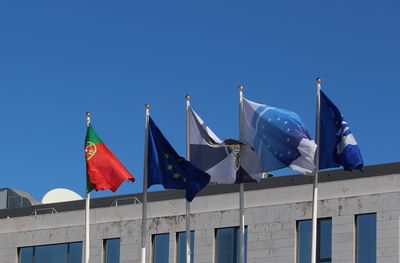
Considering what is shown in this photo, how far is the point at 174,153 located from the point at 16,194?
96.6ft

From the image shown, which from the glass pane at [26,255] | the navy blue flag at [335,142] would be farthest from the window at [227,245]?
the navy blue flag at [335,142]

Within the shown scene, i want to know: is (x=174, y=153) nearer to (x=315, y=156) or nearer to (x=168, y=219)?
(x=315, y=156)

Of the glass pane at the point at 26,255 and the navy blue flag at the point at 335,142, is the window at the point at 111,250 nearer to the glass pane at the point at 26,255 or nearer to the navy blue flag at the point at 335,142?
the glass pane at the point at 26,255

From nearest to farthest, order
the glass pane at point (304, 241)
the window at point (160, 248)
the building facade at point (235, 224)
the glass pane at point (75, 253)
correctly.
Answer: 1. the building facade at point (235, 224)
2. the glass pane at point (304, 241)
3. the window at point (160, 248)
4. the glass pane at point (75, 253)

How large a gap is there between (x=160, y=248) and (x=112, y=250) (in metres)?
2.70

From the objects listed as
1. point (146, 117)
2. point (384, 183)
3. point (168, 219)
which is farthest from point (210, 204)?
point (146, 117)

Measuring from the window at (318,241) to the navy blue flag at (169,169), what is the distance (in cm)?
1269

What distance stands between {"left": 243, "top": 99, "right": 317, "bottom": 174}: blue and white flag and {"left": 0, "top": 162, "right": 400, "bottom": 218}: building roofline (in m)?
12.8

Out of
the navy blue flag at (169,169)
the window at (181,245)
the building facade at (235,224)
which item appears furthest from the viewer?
the window at (181,245)

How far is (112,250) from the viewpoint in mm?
65375

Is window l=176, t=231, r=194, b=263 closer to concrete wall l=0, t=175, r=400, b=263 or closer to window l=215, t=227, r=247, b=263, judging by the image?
concrete wall l=0, t=175, r=400, b=263

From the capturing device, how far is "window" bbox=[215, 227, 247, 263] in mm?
61781

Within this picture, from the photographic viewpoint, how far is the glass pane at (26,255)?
68688mm

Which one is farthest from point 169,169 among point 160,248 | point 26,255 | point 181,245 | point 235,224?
point 26,255
